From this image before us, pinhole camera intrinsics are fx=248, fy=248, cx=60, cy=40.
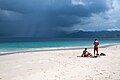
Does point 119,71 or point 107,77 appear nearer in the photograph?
point 107,77

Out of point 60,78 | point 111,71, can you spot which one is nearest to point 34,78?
point 60,78

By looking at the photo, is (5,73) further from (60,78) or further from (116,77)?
(116,77)

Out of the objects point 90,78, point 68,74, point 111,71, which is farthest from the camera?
point 111,71

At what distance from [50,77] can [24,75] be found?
1689 millimetres

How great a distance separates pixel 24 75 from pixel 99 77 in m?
4.12

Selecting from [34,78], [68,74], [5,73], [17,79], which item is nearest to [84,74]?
[68,74]

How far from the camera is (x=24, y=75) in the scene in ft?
45.2

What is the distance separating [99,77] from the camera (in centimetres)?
1288

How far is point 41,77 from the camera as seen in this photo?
13.0 m

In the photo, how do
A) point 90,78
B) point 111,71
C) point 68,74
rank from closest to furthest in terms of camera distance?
1. point 90,78
2. point 68,74
3. point 111,71

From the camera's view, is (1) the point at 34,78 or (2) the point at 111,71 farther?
(2) the point at 111,71

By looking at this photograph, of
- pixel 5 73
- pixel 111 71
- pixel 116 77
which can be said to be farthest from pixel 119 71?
pixel 5 73

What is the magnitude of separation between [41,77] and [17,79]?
125cm

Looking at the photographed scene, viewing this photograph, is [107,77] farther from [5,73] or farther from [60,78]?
Result: [5,73]
